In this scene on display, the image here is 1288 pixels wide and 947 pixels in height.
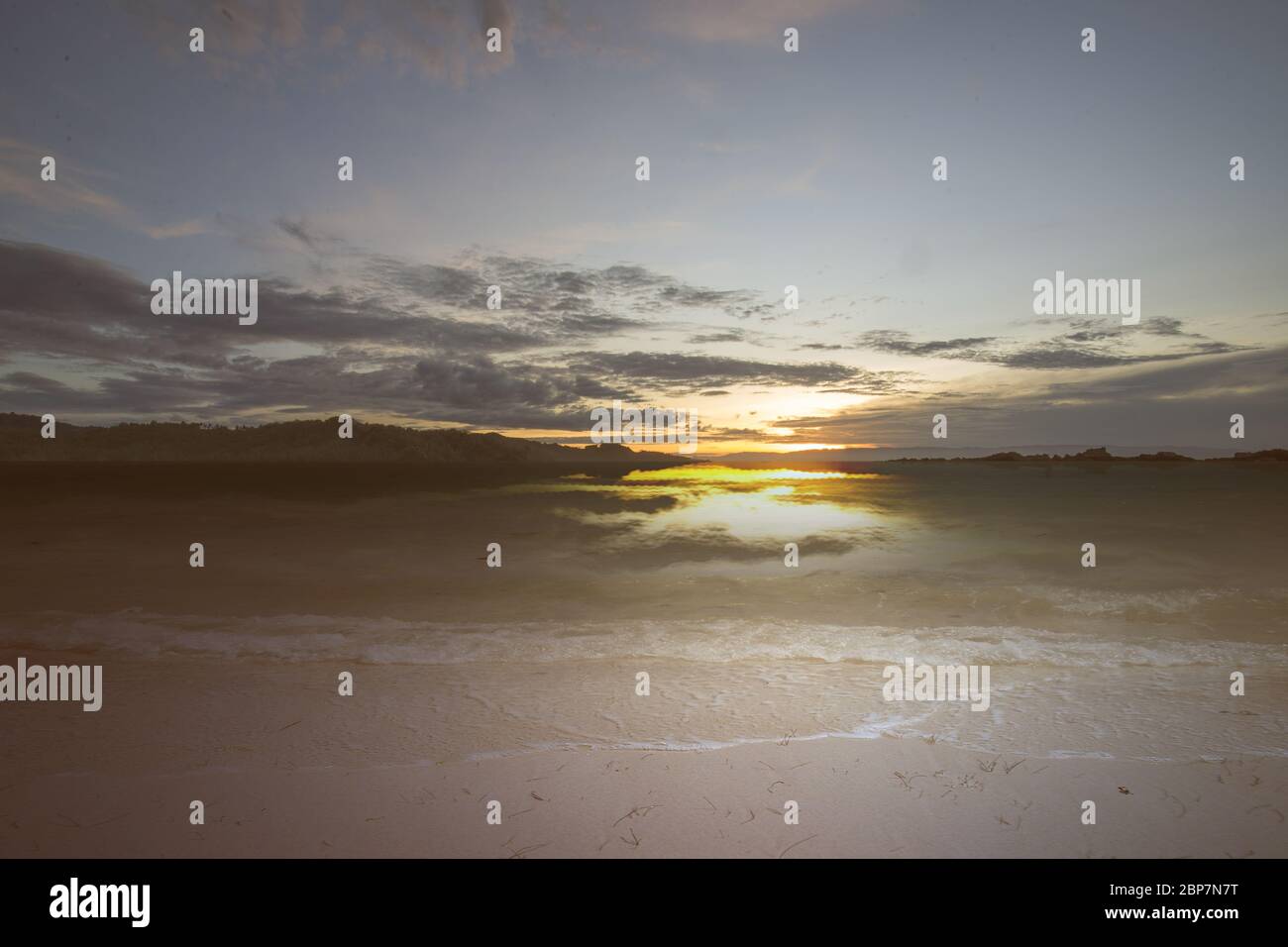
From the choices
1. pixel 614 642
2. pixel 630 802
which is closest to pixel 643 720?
pixel 630 802

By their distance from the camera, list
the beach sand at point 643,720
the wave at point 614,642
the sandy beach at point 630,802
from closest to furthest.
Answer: the sandy beach at point 630,802
the beach sand at point 643,720
the wave at point 614,642

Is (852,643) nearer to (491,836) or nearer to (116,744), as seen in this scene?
(491,836)

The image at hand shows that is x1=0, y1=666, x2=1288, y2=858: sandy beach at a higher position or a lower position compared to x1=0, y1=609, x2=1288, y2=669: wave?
lower

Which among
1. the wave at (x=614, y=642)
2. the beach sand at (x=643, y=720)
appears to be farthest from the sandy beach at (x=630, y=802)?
the wave at (x=614, y=642)

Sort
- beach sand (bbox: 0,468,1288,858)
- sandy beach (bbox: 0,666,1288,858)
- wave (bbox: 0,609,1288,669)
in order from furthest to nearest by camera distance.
→ 1. wave (bbox: 0,609,1288,669)
2. beach sand (bbox: 0,468,1288,858)
3. sandy beach (bbox: 0,666,1288,858)

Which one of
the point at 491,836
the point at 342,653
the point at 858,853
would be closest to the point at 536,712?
the point at 491,836

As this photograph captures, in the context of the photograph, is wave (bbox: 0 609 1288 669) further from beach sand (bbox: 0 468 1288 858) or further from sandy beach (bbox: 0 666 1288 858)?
sandy beach (bbox: 0 666 1288 858)

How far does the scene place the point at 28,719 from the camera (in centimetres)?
637

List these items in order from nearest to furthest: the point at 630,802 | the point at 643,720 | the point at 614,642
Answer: the point at 630,802
the point at 643,720
the point at 614,642

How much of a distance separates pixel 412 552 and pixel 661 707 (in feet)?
63.1

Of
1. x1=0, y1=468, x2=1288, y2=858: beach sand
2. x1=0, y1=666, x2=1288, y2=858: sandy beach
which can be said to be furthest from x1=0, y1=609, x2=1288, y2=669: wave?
x1=0, y1=666, x2=1288, y2=858: sandy beach

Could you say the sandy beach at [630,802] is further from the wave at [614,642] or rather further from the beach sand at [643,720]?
the wave at [614,642]

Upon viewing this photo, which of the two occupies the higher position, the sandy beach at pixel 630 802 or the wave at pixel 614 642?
the wave at pixel 614 642

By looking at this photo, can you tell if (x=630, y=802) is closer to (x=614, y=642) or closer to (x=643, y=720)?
(x=643, y=720)
